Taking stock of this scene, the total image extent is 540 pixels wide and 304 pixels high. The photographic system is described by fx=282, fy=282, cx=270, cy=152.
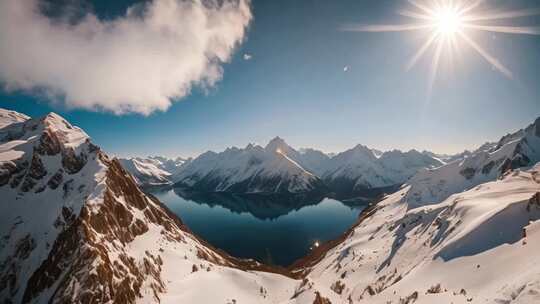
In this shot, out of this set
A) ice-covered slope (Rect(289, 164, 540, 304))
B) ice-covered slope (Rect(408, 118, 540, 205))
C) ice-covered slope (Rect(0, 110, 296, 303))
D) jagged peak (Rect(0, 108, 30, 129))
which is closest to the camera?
ice-covered slope (Rect(289, 164, 540, 304))

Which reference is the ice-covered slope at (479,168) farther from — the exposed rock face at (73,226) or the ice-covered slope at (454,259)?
the exposed rock face at (73,226)

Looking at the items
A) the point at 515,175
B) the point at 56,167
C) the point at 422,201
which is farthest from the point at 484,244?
the point at 422,201

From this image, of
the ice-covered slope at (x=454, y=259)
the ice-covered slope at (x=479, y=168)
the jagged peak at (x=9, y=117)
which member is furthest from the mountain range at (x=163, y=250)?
the ice-covered slope at (x=479, y=168)

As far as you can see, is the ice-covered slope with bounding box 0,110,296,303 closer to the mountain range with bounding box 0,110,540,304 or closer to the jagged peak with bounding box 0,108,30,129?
the mountain range with bounding box 0,110,540,304

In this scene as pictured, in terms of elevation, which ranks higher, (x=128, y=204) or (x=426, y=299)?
(x=128, y=204)

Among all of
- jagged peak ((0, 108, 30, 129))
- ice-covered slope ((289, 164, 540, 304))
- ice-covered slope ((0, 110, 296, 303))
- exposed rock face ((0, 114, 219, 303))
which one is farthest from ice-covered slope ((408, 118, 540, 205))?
jagged peak ((0, 108, 30, 129))

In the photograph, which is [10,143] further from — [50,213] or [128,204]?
[128,204]
